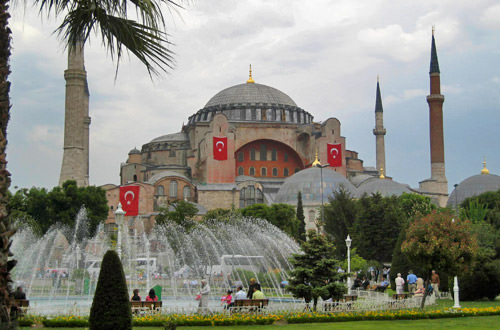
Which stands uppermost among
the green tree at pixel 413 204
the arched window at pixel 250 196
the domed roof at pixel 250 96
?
the domed roof at pixel 250 96

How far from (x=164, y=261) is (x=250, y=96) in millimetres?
35137

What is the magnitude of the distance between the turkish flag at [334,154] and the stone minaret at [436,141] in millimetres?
8610

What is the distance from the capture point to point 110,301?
8.70 meters

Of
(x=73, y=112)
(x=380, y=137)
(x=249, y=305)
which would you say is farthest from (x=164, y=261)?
(x=380, y=137)

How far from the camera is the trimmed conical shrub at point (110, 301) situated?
8.62m

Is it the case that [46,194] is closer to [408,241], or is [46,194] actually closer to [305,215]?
[305,215]

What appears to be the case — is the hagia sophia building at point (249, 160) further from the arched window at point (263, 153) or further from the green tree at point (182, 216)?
the green tree at point (182, 216)

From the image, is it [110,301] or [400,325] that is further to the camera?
[400,325]

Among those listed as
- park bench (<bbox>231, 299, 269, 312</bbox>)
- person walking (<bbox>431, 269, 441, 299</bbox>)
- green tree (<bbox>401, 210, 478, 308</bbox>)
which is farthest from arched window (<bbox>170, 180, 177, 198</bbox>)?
park bench (<bbox>231, 299, 269, 312</bbox>)

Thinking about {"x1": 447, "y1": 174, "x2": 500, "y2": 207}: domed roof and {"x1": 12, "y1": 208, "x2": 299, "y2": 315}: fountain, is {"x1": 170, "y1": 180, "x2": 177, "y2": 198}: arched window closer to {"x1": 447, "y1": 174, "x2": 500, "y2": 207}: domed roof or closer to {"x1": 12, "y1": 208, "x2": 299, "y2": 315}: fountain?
{"x1": 12, "y1": 208, "x2": 299, "y2": 315}: fountain

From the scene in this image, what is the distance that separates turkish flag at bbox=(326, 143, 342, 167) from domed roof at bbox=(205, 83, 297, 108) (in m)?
10.1

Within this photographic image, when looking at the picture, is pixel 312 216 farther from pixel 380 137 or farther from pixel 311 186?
pixel 380 137

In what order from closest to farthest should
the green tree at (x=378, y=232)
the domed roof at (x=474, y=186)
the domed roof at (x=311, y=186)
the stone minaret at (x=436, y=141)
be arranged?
the green tree at (x=378, y=232) → the domed roof at (x=311, y=186) → the stone minaret at (x=436, y=141) → the domed roof at (x=474, y=186)

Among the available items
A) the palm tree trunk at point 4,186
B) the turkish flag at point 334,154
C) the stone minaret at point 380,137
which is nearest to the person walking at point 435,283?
the palm tree trunk at point 4,186
